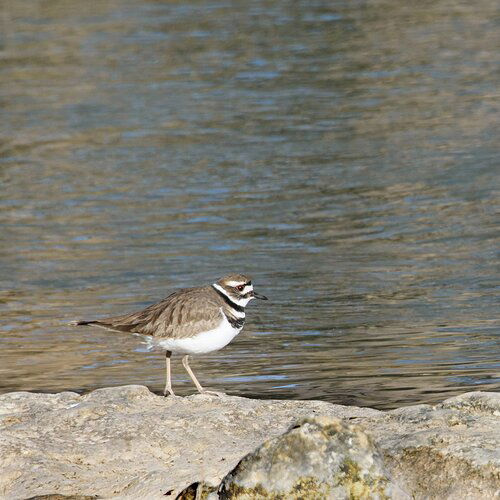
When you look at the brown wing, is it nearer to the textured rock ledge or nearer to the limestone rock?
the textured rock ledge

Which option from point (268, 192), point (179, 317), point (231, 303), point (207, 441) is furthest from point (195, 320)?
point (268, 192)

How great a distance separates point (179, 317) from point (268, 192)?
8.96 m

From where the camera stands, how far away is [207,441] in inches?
315

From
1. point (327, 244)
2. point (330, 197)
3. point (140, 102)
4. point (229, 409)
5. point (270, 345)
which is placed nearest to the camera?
point (229, 409)

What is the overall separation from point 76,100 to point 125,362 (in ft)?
45.3

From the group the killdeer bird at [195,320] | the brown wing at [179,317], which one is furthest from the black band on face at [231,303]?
the brown wing at [179,317]

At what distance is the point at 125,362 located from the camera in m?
11.8

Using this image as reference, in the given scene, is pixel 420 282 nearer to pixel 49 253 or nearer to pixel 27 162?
pixel 49 253

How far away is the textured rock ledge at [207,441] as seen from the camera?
7156 mm

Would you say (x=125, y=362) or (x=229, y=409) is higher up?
(x=229, y=409)

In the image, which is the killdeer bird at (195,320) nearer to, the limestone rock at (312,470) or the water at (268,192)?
the water at (268,192)

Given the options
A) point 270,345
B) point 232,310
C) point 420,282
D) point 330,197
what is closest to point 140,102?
point 330,197

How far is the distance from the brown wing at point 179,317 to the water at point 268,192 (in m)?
1.04

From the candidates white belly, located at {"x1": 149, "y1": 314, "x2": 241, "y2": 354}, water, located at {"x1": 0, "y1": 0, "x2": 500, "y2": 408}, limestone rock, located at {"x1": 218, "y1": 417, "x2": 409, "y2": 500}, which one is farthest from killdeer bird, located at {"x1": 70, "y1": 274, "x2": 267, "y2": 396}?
limestone rock, located at {"x1": 218, "y1": 417, "x2": 409, "y2": 500}
